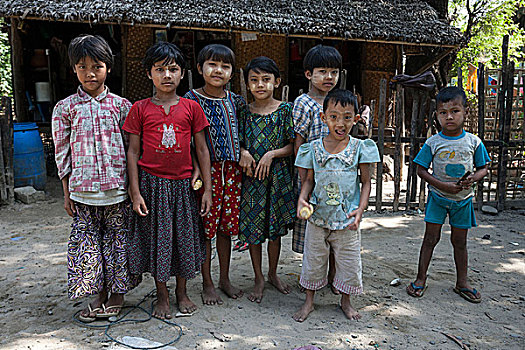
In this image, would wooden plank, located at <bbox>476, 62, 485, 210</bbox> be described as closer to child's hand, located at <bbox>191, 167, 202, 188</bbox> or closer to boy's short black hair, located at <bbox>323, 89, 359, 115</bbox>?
boy's short black hair, located at <bbox>323, 89, 359, 115</bbox>

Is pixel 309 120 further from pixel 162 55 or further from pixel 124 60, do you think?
pixel 124 60

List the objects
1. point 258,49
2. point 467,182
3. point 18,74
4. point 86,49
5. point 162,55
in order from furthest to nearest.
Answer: point 258,49
point 18,74
point 467,182
point 162,55
point 86,49

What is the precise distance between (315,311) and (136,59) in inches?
269

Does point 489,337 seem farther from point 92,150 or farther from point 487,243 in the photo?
point 92,150

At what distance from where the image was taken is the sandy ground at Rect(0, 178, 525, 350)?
2.47m

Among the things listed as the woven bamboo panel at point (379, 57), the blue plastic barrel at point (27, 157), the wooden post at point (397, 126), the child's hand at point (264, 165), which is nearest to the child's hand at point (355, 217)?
the child's hand at point (264, 165)

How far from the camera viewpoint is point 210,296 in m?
2.94

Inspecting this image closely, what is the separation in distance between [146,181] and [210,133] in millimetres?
524

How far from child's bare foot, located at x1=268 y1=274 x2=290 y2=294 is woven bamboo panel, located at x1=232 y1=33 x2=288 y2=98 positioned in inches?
230

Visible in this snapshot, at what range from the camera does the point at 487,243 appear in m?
4.43

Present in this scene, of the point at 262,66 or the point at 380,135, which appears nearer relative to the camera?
the point at 262,66

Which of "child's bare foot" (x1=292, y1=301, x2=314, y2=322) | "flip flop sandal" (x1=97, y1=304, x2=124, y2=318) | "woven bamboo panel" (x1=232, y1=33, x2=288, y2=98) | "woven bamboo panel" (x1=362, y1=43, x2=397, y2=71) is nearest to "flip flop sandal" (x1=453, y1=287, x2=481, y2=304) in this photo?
"child's bare foot" (x1=292, y1=301, x2=314, y2=322)

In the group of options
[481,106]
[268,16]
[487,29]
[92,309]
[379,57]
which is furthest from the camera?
[487,29]

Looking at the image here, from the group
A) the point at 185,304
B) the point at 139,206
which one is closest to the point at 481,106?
the point at 185,304
